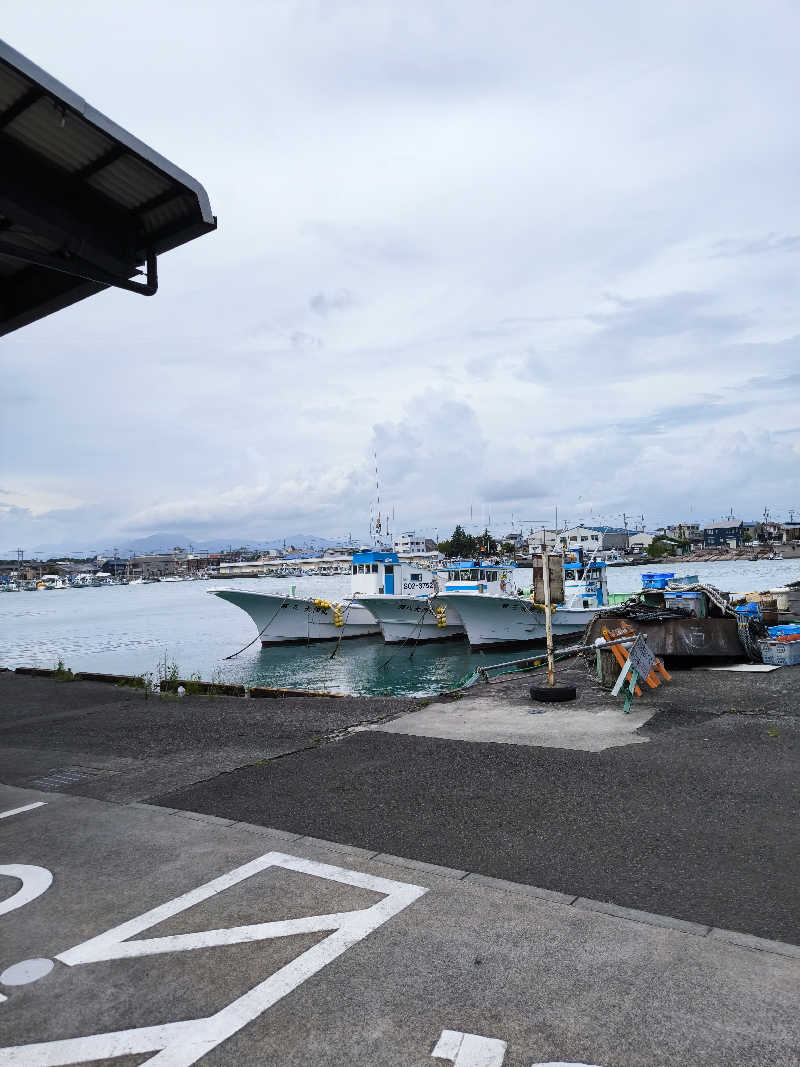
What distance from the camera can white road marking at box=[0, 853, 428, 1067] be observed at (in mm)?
3193

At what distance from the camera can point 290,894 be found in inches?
184

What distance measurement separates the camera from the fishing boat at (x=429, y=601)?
34125mm

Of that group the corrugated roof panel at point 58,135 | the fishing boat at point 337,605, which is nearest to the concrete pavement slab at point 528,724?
the corrugated roof panel at point 58,135

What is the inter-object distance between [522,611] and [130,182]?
28221 mm

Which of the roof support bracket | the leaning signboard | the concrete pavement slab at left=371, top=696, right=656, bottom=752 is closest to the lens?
the roof support bracket

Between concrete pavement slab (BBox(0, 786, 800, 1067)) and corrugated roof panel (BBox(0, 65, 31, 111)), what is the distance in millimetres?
5705

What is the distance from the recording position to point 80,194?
693 centimetres

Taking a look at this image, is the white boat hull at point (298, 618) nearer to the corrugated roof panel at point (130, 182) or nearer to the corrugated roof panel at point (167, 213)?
the corrugated roof panel at point (167, 213)

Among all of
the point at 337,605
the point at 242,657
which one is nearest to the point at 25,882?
the point at 242,657

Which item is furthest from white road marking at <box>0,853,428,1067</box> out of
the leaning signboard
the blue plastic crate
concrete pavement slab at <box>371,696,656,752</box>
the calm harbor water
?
the blue plastic crate

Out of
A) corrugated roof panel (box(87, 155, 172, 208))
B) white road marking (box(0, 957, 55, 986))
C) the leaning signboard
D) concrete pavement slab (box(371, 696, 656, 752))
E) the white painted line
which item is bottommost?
concrete pavement slab (box(371, 696, 656, 752))

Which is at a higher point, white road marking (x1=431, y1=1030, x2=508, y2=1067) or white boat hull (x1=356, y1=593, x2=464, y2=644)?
white road marking (x1=431, y1=1030, x2=508, y2=1067)

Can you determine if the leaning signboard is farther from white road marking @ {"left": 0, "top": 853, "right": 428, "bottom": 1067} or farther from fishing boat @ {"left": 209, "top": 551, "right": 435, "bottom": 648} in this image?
fishing boat @ {"left": 209, "top": 551, "right": 435, "bottom": 648}

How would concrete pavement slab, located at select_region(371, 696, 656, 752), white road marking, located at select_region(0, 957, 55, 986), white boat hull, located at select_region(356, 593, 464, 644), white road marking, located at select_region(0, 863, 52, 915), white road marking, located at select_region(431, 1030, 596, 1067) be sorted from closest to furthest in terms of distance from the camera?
1. white road marking, located at select_region(431, 1030, 596, 1067)
2. white road marking, located at select_region(0, 957, 55, 986)
3. white road marking, located at select_region(0, 863, 52, 915)
4. concrete pavement slab, located at select_region(371, 696, 656, 752)
5. white boat hull, located at select_region(356, 593, 464, 644)
